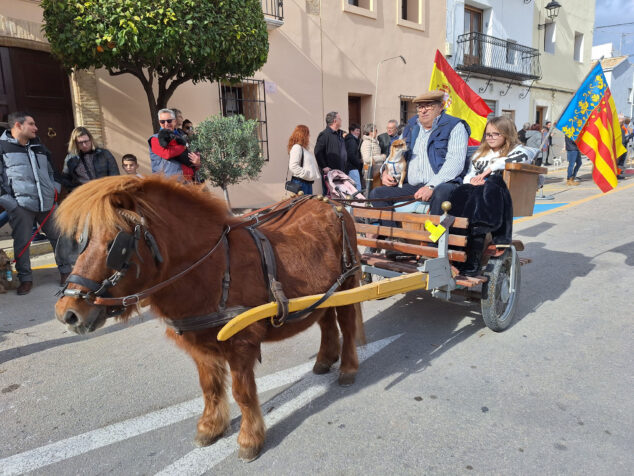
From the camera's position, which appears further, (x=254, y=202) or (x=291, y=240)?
(x=254, y=202)

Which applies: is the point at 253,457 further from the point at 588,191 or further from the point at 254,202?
the point at 588,191

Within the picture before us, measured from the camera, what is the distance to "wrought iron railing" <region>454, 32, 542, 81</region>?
16.1 meters

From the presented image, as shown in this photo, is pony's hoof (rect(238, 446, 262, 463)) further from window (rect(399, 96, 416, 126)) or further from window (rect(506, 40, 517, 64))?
window (rect(506, 40, 517, 64))

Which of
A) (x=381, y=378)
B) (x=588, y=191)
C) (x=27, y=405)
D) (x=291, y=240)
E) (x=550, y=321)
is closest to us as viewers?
(x=291, y=240)

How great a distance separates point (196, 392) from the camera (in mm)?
2979

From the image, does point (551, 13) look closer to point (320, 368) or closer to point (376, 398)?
point (320, 368)

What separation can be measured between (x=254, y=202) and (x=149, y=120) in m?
3.22

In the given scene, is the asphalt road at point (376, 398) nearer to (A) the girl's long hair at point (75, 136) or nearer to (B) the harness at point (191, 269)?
(B) the harness at point (191, 269)

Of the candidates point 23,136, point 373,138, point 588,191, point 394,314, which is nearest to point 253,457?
point 394,314

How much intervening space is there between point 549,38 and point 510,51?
406cm

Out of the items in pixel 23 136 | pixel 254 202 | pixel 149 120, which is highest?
pixel 149 120

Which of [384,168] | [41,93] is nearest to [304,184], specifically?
[384,168]

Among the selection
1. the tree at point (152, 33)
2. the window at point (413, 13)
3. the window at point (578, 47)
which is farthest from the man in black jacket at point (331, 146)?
the window at point (578, 47)

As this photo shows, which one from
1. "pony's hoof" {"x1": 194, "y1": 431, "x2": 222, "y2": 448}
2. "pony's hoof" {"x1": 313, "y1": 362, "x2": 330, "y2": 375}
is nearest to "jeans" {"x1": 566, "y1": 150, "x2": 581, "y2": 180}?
"pony's hoof" {"x1": 313, "y1": 362, "x2": 330, "y2": 375}
